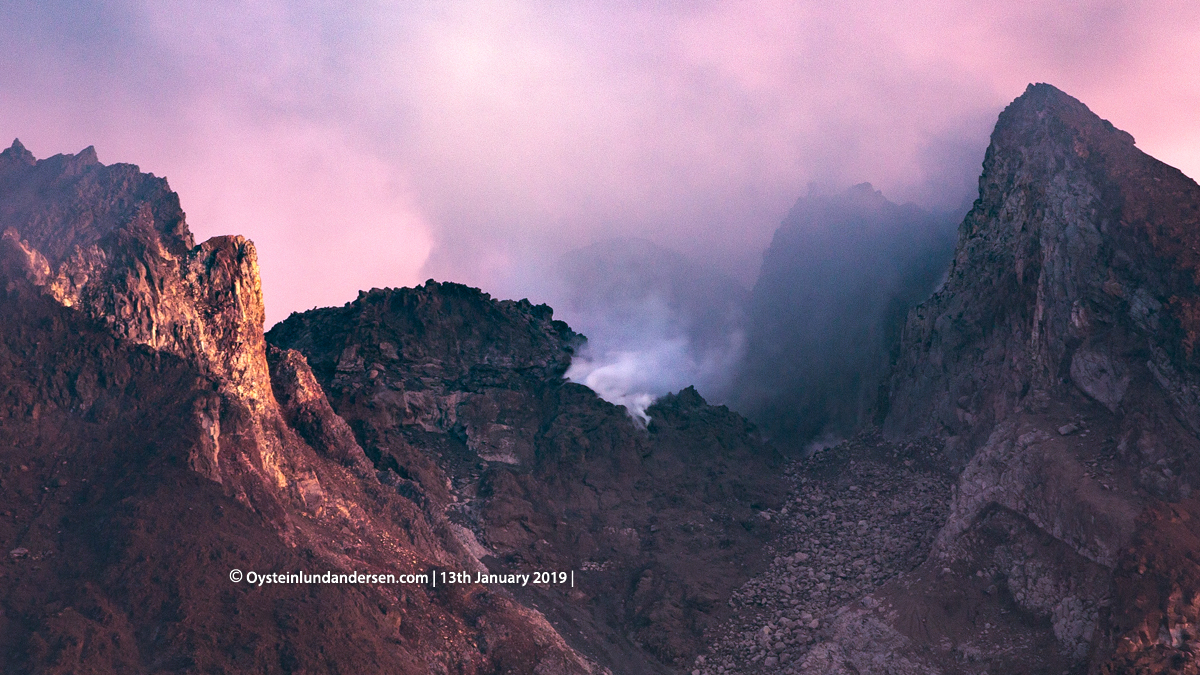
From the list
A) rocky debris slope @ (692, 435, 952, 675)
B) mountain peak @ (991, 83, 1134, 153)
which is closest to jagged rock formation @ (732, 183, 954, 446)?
rocky debris slope @ (692, 435, 952, 675)

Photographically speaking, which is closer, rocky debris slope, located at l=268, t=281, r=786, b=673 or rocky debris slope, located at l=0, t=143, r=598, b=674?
rocky debris slope, located at l=0, t=143, r=598, b=674

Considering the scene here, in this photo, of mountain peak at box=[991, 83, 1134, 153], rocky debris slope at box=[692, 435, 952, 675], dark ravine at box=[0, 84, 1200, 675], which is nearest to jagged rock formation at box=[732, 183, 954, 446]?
dark ravine at box=[0, 84, 1200, 675]

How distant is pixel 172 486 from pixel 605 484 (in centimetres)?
4832

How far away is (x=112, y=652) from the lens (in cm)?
6378

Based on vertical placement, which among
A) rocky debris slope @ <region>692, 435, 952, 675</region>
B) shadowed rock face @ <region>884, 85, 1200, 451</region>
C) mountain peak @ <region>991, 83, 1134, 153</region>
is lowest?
rocky debris slope @ <region>692, 435, 952, 675</region>

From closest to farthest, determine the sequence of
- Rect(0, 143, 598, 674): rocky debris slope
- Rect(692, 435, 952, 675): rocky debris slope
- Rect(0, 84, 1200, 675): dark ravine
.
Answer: Rect(0, 143, 598, 674): rocky debris slope → Rect(0, 84, 1200, 675): dark ravine → Rect(692, 435, 952, 675): rocky debris slope

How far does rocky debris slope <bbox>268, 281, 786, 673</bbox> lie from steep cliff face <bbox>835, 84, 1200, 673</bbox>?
20.0m

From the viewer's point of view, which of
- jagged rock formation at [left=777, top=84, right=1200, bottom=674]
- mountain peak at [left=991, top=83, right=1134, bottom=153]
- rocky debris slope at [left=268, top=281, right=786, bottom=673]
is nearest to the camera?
jagged rock formation at [left=777, top=84, right=1200, bottom=674]

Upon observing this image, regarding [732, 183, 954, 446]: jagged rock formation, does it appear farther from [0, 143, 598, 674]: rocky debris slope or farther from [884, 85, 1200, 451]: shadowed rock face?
[0, 143, 598, 674]: rocky debris slope

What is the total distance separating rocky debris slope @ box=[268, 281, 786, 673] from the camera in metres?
95.9

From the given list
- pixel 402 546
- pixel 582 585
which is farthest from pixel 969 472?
pixel 402 546

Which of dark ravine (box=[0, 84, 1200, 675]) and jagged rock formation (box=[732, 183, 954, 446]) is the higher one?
jagged rock formation (box=[732, 183, 954, 446])

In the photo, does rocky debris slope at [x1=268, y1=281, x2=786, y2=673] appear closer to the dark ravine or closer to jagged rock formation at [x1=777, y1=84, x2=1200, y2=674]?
the dark ravine

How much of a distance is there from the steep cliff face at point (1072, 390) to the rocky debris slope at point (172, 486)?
126 ft
